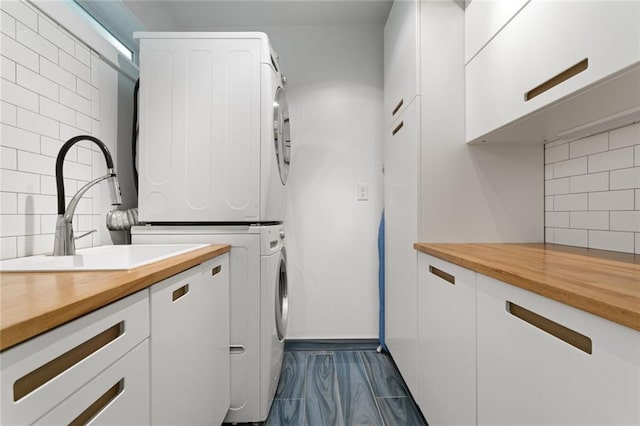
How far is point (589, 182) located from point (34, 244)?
7.19ft

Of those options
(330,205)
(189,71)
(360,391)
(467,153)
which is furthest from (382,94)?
(360,391)

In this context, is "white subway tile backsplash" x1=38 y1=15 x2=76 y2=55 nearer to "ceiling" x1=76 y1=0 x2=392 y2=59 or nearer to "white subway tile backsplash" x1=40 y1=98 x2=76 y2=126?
"white subway tile backsplash" x1=40 y1=98 x2=76 y2=126

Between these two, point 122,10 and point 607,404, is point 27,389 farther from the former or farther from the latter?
point 122,10

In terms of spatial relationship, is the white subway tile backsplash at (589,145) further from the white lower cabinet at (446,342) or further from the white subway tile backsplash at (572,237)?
the white lower cabinet at (446,342)

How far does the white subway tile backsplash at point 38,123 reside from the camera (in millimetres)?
1170

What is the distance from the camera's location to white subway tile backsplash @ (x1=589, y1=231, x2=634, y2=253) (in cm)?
116

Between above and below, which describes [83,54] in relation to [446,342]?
above

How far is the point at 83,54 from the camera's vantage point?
1492 mm

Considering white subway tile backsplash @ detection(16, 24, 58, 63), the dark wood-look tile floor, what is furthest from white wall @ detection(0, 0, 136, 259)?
the dark wood-look tile floor

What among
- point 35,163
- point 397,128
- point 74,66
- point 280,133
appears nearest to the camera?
point 35,163

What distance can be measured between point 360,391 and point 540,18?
6.22 ft

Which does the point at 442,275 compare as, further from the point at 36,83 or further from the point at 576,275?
the point at 36,83

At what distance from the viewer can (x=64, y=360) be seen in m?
0.55

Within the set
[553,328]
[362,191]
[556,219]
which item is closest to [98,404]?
[553,328]
